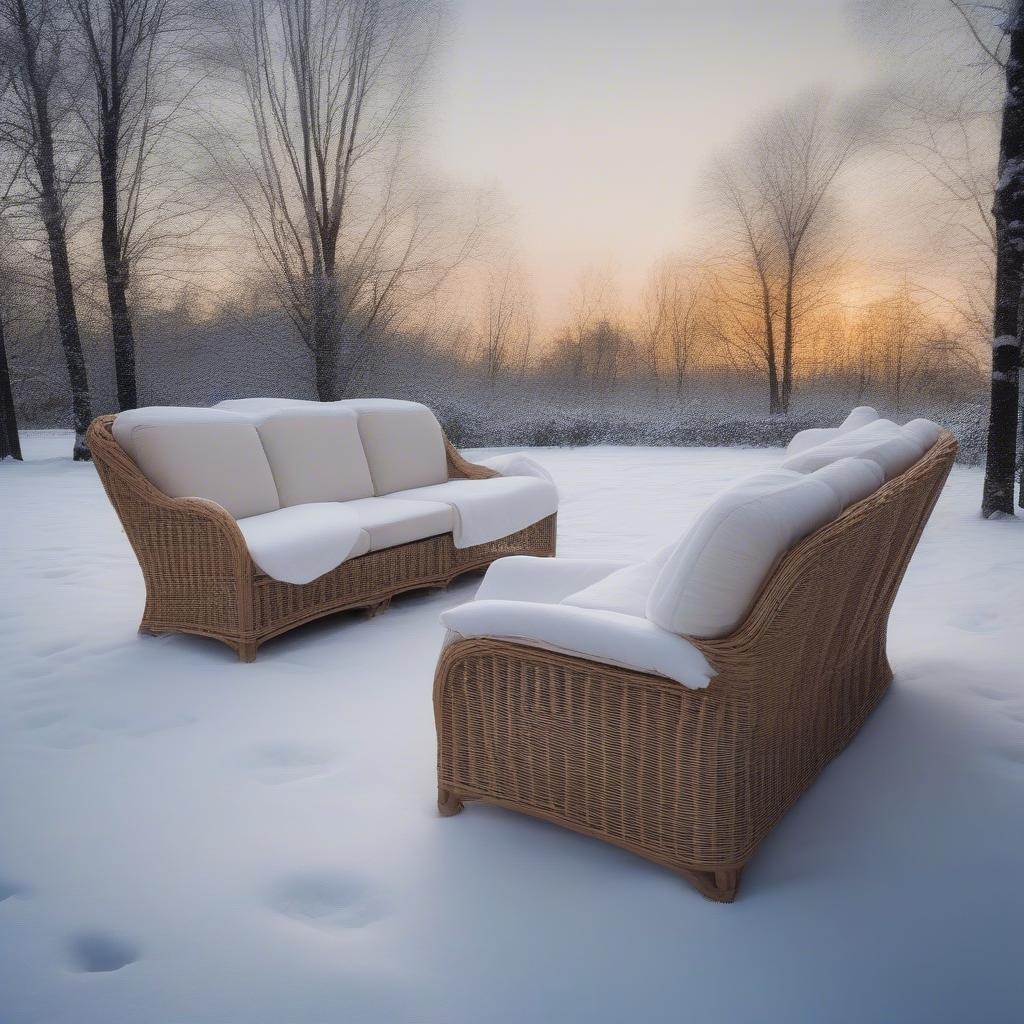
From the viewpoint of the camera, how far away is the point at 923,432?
1926 mm

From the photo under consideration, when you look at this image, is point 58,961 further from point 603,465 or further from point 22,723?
point 603,465

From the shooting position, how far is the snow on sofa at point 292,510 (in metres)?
2.53

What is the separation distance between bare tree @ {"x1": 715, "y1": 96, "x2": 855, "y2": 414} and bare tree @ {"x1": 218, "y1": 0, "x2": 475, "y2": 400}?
3410 mm

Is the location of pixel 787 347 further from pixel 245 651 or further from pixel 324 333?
pixel 245 651

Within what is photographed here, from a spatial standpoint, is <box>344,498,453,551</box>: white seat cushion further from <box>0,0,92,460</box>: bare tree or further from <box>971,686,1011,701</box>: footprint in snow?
<box>0,0,92,460</box>: bare tree

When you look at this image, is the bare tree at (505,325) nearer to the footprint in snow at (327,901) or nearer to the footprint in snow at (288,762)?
the footprint in snow at (288,762)

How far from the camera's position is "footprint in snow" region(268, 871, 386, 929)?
128cm

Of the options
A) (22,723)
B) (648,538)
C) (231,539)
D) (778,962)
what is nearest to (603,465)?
(648,538)

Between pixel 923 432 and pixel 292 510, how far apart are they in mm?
2154

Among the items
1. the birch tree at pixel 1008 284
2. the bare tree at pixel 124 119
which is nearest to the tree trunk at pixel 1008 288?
the birch tree at pixel 1008 284

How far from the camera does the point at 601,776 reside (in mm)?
1403

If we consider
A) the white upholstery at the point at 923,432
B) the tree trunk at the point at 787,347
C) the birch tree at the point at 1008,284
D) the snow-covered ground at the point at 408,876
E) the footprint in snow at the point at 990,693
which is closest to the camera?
the snow-covered ground at the point at 408,876

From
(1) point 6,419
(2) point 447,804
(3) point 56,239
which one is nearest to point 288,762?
(2) point 447,804

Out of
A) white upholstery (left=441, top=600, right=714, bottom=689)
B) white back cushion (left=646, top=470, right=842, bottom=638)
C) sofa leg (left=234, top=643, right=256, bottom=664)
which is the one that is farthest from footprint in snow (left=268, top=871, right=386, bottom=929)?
sofa leg (left=234, top=643, right=256, bottom=664)
